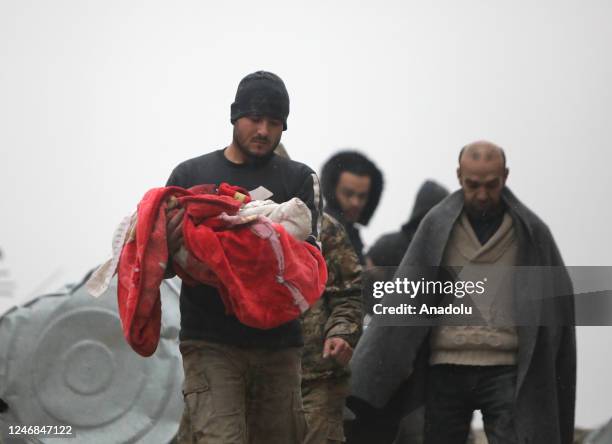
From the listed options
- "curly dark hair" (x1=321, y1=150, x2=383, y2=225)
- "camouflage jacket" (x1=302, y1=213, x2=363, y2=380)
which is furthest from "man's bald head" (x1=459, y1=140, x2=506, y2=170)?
"curly dark hair" (x1=321, y1=150, x2=383, y2=225)

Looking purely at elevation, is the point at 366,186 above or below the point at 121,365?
above

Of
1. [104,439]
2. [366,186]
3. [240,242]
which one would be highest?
[366,186]

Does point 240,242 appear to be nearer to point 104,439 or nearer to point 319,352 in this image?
point 319,352

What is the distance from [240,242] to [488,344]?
7.35 ft

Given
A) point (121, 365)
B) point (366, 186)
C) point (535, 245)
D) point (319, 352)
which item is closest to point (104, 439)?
point (121, 365)

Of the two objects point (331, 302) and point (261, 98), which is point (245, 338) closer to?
point (261, 98)

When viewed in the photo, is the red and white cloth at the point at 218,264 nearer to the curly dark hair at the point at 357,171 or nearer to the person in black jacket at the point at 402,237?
the curly dark hair at the point at 357,171

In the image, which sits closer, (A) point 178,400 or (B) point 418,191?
(A) point 178,400

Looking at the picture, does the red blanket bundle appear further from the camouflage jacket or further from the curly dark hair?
the curly dark hair

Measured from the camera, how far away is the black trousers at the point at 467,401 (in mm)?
7023

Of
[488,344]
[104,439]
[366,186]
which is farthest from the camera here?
[366,186]

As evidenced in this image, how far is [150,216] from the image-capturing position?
16.9 ft

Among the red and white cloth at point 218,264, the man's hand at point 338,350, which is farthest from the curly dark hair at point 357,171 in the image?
the red and white cloth at point 218,264

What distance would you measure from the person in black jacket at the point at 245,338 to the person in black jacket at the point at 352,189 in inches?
94.8
